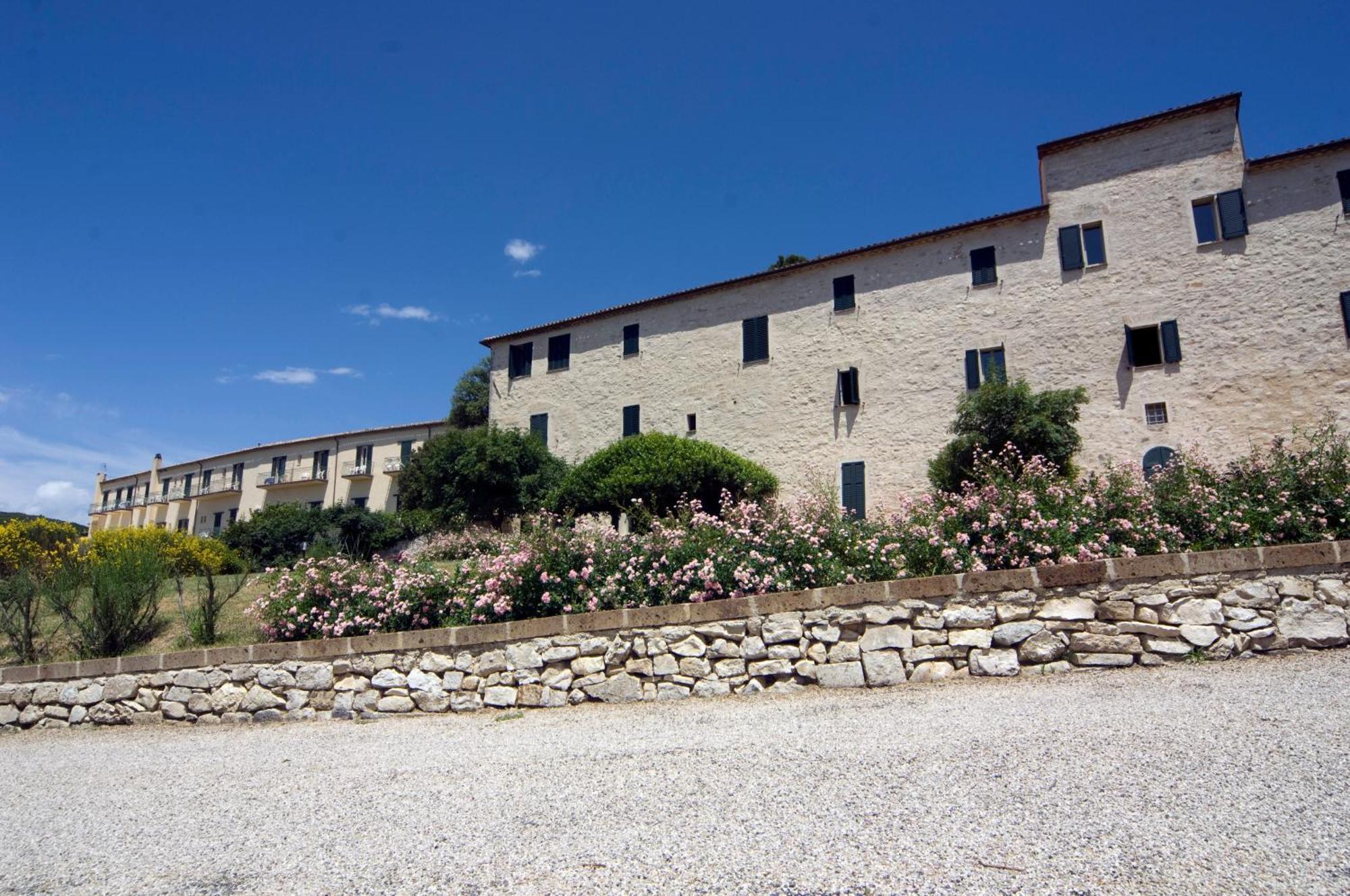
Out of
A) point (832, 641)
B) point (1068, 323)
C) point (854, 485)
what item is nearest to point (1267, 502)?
point (832, 641)

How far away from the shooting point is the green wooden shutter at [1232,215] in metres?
21.9

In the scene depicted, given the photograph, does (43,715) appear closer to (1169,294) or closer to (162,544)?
(162,544)

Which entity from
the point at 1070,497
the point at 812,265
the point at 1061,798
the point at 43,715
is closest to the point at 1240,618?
the point at 1070,497

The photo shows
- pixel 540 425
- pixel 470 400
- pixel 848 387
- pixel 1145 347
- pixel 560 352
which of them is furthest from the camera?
pixel 470 400

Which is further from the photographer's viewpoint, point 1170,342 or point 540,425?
point 540,425

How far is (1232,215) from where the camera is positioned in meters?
22.1

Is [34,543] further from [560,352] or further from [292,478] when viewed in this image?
[292,478]

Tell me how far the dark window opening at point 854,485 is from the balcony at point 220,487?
44.5 metres

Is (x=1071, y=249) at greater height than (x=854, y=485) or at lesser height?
greater

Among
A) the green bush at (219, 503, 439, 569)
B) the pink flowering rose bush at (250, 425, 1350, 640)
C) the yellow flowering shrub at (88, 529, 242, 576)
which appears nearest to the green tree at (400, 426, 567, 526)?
the green bush at (219, 503, 439, 569)

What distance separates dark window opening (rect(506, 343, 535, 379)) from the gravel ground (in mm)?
27353

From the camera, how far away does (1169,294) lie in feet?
73.9

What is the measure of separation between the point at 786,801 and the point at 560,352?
29.8 metres

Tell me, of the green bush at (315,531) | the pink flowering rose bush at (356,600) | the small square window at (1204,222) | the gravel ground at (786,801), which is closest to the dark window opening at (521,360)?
the green bush at (315,531)
